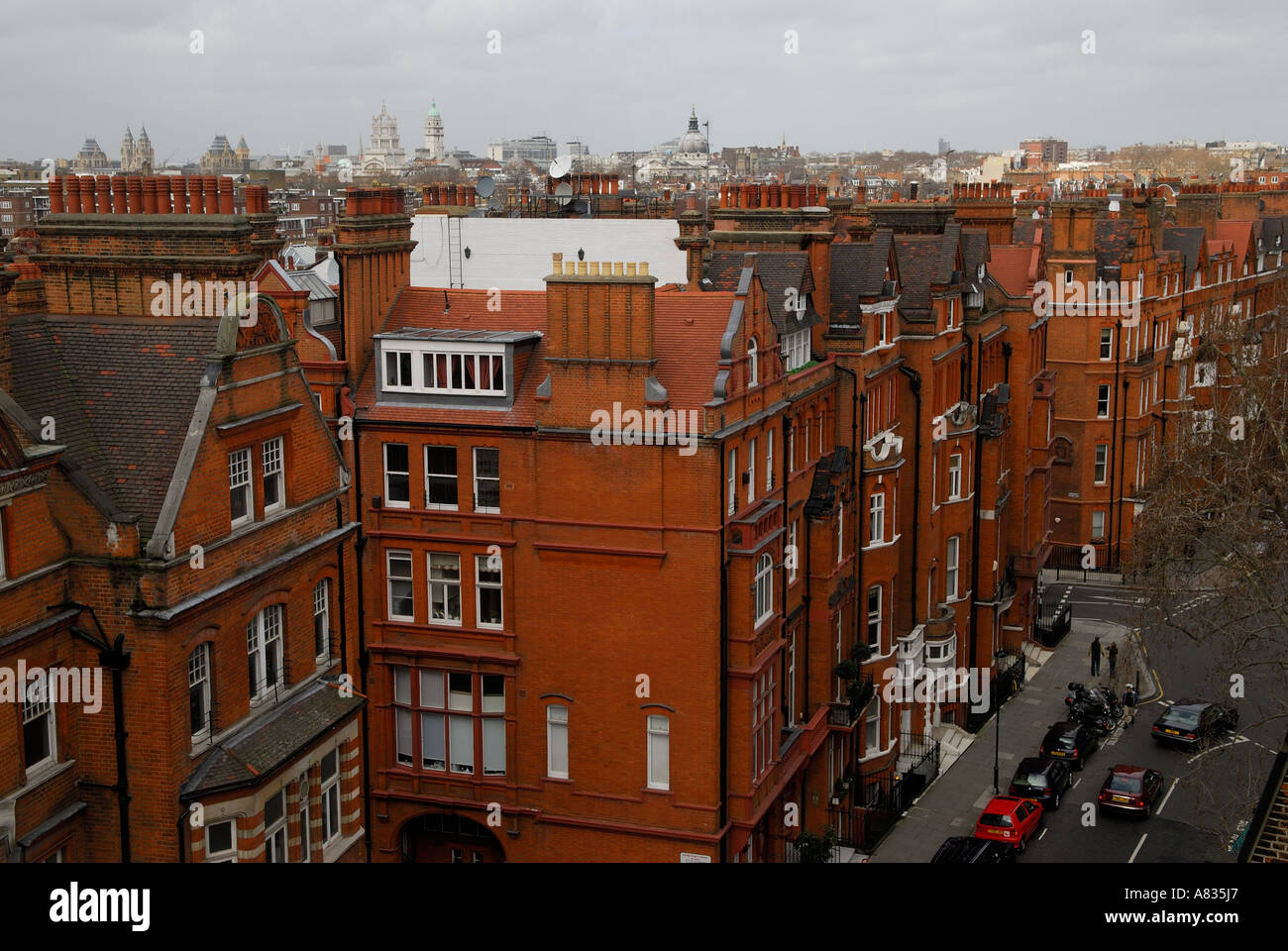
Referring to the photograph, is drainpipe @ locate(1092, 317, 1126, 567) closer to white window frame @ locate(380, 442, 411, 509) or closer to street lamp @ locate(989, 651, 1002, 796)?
street lamp @ locate(989, 651, 1002, 796)

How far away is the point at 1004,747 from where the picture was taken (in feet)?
153

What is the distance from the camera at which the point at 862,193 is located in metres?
59.7

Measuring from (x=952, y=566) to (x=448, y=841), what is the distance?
22.6 metres

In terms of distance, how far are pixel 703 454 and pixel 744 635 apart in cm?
435

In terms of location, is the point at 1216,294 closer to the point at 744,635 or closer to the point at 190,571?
the point at 744,635

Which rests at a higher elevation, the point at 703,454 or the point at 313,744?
the point at 703,454

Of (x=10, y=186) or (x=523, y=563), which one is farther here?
(x=10, y=186)

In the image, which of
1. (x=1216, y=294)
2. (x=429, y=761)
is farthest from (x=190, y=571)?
(x=1216, y=294)

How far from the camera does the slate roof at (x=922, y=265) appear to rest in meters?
42.8

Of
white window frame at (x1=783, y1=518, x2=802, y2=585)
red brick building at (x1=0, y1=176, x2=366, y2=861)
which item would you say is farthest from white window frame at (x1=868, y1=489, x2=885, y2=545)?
red brick building at (x1=0, y1=176, x2=366, y2=861)

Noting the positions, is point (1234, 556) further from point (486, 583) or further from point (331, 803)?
point (331, 803)

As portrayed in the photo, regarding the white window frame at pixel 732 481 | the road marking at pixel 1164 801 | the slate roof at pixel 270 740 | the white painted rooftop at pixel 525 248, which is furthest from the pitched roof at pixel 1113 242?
the slate roof at pixel 270 740

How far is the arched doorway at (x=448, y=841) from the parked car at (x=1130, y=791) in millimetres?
20047
